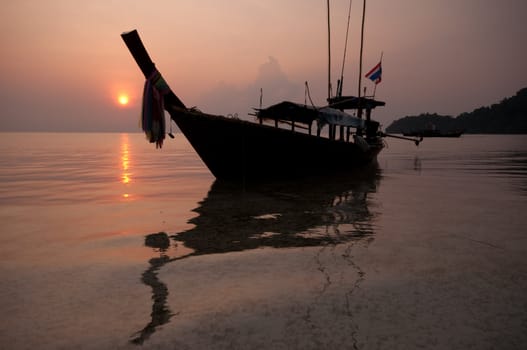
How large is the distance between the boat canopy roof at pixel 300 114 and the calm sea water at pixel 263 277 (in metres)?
7.26

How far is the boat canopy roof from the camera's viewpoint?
14.5m

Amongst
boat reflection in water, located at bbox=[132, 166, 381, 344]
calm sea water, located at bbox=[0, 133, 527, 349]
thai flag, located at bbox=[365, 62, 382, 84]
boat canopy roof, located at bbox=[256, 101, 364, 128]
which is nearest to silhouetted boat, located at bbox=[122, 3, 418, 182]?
boat canopy roof, located at bbox=[256, 101, 364, 128]

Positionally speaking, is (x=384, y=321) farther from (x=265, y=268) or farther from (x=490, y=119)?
(x=490, y=119)

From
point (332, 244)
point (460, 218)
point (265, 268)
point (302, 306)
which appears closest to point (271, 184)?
point (460, 218)

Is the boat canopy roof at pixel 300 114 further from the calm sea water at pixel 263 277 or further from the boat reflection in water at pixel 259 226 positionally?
the calm sea water at pixel 263 277

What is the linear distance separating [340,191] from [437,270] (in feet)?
22.2

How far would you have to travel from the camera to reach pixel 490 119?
7293 inches

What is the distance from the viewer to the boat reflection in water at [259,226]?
4.38 metres

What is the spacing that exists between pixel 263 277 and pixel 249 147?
8.32m

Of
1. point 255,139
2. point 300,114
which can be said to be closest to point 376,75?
point 300,114

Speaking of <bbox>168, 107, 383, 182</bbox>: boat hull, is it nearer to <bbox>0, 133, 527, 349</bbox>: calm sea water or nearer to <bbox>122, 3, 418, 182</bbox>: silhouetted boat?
<bbox>122, 3, 418, 182</bbox>: silhouetted boat

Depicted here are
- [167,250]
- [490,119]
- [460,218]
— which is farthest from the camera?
[490,119]

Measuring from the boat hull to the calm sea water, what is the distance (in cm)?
387

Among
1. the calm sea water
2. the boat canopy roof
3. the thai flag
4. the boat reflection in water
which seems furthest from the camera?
the thai flag
